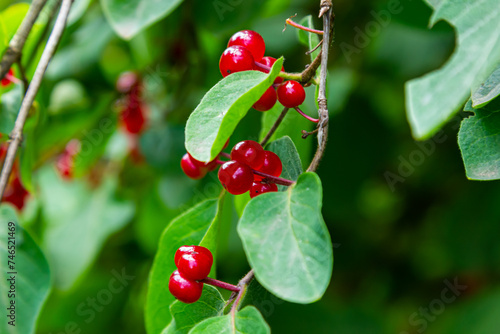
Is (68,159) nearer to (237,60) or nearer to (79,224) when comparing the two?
(79,224)

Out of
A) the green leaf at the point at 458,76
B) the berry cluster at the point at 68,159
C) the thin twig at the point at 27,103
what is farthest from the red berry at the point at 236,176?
the berry cluster at the point at 68,159

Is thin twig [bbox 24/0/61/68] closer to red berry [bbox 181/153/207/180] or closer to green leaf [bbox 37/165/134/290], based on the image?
red berry [bbox 181/153/207/180]

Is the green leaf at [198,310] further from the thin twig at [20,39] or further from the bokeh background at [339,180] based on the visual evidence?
the bokeh background at [339,180]

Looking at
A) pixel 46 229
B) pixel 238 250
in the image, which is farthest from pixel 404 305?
pixel 46 229

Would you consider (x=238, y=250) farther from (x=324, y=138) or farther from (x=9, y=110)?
(x=324, y=138)

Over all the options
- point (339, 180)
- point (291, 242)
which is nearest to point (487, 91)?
point (291, 242)
